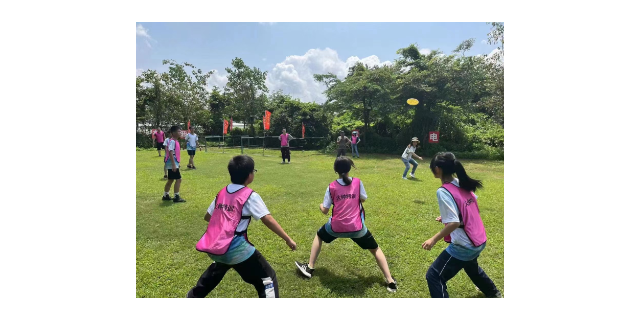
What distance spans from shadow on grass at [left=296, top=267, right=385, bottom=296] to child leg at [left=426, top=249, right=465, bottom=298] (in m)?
0.89

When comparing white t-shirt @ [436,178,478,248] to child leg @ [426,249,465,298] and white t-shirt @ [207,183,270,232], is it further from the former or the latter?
white t-shirt @ [207,183,270,232]

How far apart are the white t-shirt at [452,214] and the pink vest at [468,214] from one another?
1.3 inches

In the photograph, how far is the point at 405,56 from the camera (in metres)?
19.9

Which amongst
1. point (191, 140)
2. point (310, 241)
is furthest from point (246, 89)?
point (310, 241)

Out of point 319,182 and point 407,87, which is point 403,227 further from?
point 407,87

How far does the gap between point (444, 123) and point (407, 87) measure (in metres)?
3.35

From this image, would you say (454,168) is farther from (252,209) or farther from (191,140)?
(191,140)

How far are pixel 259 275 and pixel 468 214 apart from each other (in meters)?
1.92

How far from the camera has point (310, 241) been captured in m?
4.71

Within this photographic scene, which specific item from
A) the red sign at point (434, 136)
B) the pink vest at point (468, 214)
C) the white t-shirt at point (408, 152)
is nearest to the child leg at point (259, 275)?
the pink vest at point (468, 214)

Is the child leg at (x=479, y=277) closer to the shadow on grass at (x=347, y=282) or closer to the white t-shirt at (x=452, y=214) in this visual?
the white t-shirt at (x=452, y=214)

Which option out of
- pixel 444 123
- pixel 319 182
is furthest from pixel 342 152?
pixel 444 123

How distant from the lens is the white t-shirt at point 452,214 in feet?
8.10

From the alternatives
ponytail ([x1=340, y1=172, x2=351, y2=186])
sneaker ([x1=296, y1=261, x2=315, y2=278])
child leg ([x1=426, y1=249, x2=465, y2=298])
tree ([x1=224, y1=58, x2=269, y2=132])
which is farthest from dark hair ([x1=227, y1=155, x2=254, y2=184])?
tree ([x1=224, y1=58, x2=269, y2=132])
